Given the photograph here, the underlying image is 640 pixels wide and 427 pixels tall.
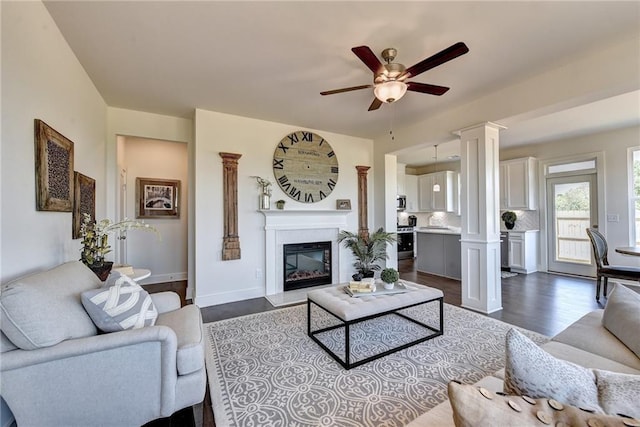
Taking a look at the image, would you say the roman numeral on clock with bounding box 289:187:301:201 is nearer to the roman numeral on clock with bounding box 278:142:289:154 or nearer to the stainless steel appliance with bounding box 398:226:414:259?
the roman numeral on clock with bounding box 278:142:289:154

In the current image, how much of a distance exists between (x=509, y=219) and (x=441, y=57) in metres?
5.20

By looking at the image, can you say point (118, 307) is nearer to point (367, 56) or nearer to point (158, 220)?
point (367, 56)

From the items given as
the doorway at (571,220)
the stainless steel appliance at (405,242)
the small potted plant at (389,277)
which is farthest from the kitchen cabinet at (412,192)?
the small potted plant at (389,277)

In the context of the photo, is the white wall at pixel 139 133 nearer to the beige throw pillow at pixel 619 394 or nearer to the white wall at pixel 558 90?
the white wall at pixel 558 90

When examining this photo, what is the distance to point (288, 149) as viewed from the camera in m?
4.34

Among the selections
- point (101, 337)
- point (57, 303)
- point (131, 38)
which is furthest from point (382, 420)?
point (131, 38)

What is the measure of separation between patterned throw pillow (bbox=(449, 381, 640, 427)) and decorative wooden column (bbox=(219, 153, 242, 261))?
11.6 feet

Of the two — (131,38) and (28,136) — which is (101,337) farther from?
(131,38)

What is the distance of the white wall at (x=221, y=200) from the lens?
3717mm

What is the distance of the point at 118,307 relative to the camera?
159 centimetres

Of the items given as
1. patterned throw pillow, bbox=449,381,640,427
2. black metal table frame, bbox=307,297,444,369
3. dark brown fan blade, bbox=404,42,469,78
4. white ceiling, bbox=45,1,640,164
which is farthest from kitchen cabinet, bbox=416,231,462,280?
patterned throw pillow, bbox=449,381,640,427

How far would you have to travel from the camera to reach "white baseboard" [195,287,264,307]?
12.0 ft

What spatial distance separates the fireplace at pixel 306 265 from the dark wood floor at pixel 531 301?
0.63 m

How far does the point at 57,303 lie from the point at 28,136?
1.14 meters
